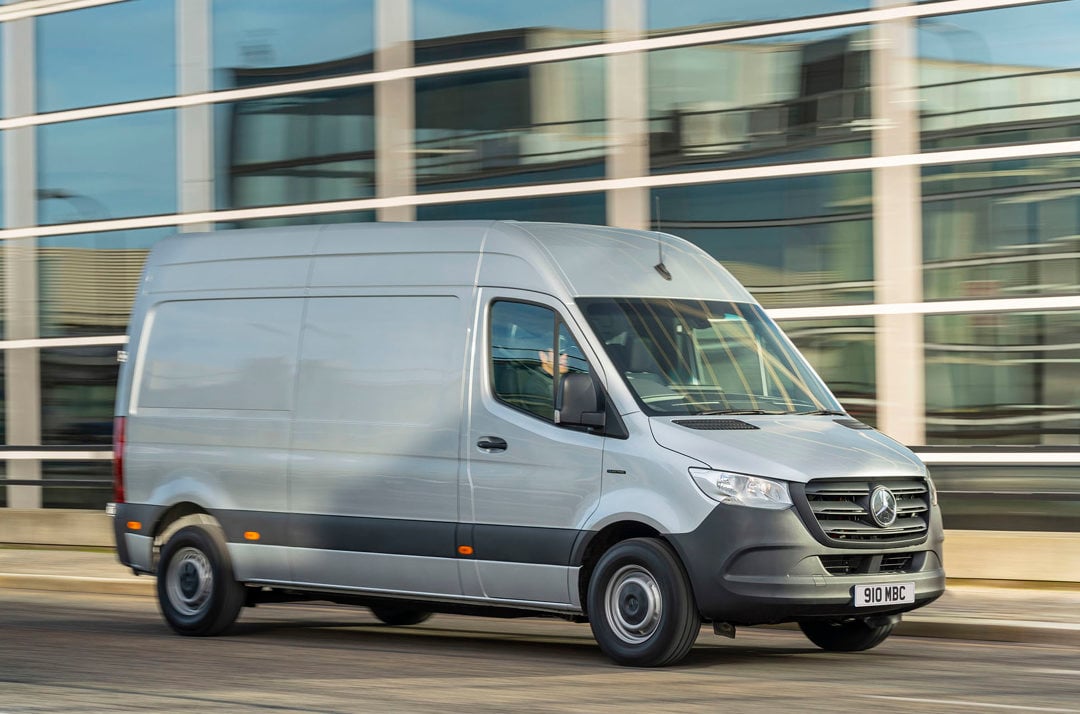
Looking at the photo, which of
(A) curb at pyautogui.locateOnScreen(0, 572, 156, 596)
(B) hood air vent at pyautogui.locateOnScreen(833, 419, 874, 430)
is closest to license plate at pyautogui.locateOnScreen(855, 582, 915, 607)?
(B) hood air vent at pyautogui.locateOnScreen(833, 419, 874, 430)

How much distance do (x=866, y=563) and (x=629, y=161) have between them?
9324mm

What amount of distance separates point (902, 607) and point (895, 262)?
7.40 meters

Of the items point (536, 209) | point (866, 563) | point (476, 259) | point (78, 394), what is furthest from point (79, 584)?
point (866, 563)

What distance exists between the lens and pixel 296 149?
20062 mm

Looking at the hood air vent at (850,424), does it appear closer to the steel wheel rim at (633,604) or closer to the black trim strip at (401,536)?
the steel wheel rim at (633,604)

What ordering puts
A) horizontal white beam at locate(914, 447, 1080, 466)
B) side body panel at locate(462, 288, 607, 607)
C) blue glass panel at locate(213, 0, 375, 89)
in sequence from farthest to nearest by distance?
blue glass panel at locate(213, 0, 375, 89) → horizontal white beam at locate(914, 447, 1080, 466) → side body panel at locate(462, 288, 607, 607)

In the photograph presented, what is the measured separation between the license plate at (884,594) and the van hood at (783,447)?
22.3 inches

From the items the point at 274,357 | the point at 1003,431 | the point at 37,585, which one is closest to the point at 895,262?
the point at 1003,431

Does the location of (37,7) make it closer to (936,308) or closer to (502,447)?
(936,308)

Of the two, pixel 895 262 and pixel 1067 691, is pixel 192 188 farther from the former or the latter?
pixel 1067 691

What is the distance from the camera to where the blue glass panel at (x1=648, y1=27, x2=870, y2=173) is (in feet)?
52.9

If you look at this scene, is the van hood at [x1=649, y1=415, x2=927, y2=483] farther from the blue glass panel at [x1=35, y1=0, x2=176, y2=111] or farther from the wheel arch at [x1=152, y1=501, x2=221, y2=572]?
the blue glass panel at [x1=35, y1=0, x2=176, y2=111]

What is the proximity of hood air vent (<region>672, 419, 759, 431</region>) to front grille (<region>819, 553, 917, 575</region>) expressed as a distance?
2.64 ft

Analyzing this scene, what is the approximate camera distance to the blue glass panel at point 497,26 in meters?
17.9
